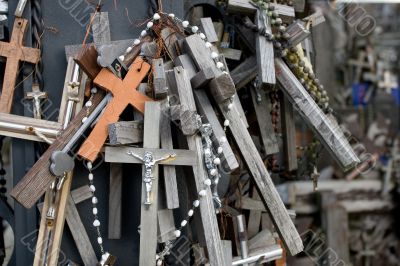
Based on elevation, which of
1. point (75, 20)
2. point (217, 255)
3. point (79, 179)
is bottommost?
point (217, 255)

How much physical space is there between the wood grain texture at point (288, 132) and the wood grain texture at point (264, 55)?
450 millimetres

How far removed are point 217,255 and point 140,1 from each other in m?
1.33

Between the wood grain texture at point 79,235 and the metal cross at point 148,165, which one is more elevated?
the metal cross at point 148,165

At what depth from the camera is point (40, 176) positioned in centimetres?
277

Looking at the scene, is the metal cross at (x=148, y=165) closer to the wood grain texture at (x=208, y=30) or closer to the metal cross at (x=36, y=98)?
the metal cross at (x=36, y=98)

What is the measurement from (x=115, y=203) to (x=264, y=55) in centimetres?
107

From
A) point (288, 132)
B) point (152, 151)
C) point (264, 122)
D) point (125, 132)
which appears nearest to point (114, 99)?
point (125, 132)

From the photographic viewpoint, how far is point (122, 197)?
3084mm

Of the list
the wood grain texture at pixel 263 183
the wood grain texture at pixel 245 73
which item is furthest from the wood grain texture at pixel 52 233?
the wood grain texture at pixel 245 73

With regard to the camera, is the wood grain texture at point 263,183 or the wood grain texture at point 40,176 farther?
the wood grain texture at point 263,183

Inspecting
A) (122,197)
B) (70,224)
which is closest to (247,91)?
(122,197)

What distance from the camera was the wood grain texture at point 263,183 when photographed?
296 cm

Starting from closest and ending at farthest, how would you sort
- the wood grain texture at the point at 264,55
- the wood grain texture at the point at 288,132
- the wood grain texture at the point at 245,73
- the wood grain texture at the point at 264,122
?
the wood grain texture at the point at 264,55 < the wood grain texture at the point at 245,73 < the wood grain texture at the point at 264,122 < the wood grain texture at the point at 288,132

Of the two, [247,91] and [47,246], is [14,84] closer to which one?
[47,246]
